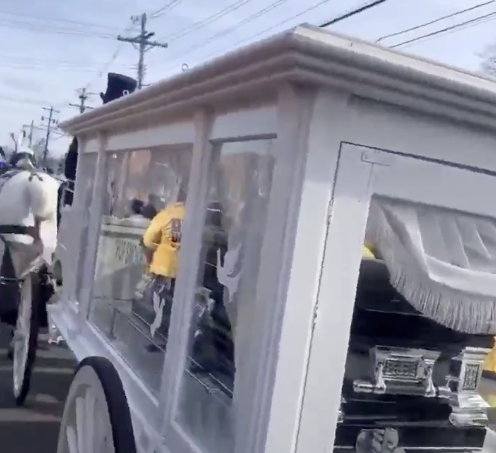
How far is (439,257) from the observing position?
1658 mm

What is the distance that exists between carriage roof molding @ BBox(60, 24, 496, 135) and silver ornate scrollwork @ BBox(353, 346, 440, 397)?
67 cm

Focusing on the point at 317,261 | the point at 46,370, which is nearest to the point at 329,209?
the point at 317,261

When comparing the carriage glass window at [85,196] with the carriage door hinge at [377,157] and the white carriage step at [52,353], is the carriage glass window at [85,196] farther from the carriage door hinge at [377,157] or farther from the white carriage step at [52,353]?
the carriage door hinge at [377,157]

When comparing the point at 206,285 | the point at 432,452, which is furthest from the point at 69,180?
the point at 432,452

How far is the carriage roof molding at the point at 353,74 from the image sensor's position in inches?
54.8

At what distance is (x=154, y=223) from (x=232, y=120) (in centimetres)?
102

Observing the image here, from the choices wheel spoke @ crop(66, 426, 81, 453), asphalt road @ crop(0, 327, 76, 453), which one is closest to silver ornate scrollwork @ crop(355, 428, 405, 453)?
wheel spoke @ crop(66, 426, 81, 453)

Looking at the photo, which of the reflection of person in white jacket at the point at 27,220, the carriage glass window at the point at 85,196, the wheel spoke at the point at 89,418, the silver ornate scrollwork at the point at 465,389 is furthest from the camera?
the reflection of person in white jacket at the point at 27,220

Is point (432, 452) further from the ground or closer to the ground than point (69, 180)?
closer to the ground

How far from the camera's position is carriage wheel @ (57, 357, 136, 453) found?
1974 millimetres

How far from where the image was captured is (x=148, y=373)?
8.24 ft

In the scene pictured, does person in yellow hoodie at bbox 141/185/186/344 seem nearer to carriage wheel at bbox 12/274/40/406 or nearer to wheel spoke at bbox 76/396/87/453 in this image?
wheel spoke at bbox 76/396/87/453

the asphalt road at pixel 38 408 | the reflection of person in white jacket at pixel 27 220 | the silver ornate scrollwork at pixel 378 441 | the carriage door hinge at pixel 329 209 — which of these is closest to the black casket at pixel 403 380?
the silver ornate scrollwork at pixel 378 441

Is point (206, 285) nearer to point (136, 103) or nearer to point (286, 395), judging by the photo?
point (286, 395)
